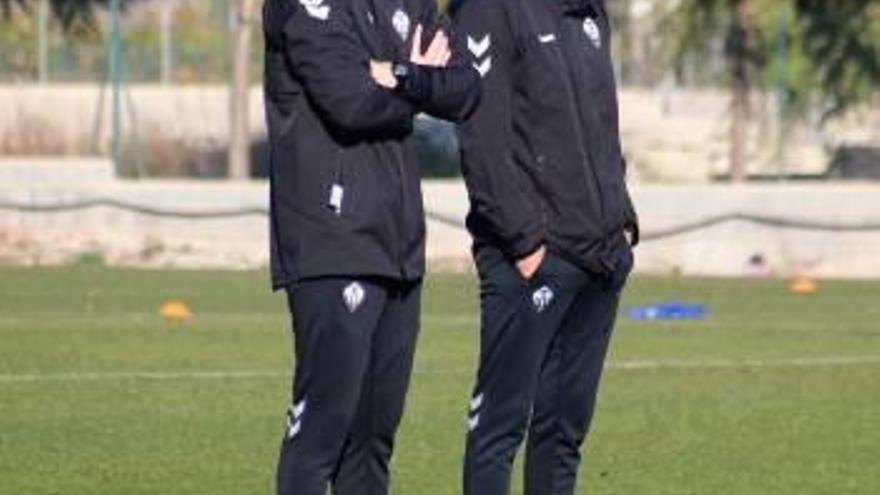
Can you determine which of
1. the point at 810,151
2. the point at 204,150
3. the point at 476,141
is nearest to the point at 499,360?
the point at 476,141

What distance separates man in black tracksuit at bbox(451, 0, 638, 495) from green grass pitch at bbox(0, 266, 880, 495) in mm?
2236

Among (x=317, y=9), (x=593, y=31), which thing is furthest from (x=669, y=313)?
(x=317, y=9)

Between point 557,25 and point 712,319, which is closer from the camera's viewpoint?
point 557,25

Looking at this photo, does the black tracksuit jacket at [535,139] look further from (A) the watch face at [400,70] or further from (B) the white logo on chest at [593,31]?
(A) the watch face at [400,70]

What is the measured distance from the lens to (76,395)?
47.5 feet

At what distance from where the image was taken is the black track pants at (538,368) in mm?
8617

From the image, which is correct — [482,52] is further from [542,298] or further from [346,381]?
[346,381]

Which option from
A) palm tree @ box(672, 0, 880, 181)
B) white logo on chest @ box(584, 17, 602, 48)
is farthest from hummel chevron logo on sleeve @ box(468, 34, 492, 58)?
palm tree @ box(672, 0, 880, 181)

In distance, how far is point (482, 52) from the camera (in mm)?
8516

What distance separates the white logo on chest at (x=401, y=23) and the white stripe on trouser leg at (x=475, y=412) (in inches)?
57.0

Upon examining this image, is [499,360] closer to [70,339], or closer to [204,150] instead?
[70,339]

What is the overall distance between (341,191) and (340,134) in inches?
6.6

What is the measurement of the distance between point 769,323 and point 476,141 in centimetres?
1243

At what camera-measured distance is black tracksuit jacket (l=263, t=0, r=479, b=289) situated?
7.55m
